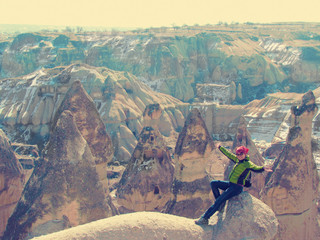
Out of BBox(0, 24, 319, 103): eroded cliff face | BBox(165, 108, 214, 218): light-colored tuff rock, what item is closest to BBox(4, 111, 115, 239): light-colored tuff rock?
BBox(165, 108, 214, 218): light-colored tuff rock

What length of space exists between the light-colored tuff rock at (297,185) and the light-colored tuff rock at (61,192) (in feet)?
9.99

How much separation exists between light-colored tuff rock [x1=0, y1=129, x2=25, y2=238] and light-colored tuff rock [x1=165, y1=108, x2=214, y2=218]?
2697mm

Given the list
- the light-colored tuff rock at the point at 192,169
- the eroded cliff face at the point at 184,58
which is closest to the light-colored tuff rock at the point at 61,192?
the light-colored tuff rock at the point at 192,169

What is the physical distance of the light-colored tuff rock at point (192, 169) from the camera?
7902 millimetres

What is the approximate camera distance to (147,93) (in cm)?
2873

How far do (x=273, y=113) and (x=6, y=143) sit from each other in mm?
20654

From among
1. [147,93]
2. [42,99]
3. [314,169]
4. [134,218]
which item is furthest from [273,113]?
[134,218]

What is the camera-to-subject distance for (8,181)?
6613 millimetres

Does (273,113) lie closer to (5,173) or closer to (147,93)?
(147,93)

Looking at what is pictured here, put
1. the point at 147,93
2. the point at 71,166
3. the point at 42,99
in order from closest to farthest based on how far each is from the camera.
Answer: the point at 71,166, the point at 42,99, the point at 147,93

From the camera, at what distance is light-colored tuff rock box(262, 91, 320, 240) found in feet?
23.4

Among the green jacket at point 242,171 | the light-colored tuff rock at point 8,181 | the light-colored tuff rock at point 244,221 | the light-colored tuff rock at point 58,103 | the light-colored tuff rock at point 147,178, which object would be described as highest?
the green jacket at point 242,171

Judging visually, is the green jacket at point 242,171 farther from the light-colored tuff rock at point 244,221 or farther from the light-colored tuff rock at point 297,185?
the light-colored tuff rock at point 297,185

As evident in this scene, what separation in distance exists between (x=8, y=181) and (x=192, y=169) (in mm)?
3230
